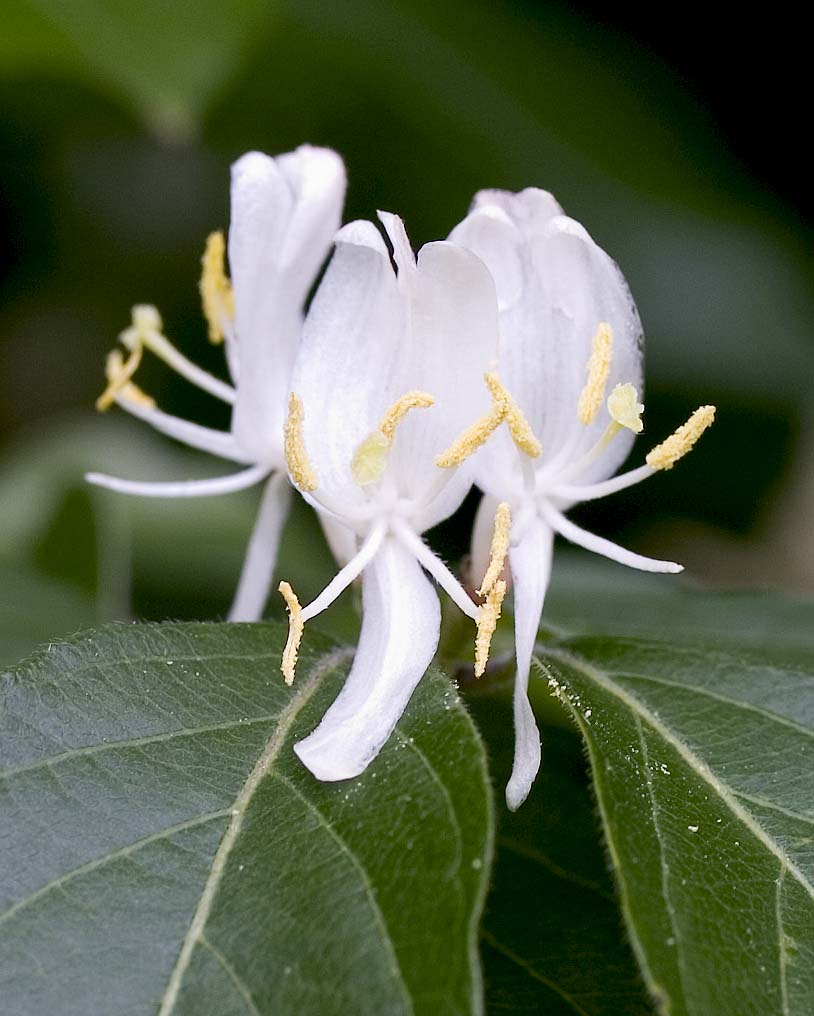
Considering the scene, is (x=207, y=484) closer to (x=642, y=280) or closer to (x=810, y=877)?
(x=810, y=877)

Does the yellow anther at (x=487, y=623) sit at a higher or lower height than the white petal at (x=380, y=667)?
higher

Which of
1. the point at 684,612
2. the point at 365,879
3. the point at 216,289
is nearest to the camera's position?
the point at 365,879

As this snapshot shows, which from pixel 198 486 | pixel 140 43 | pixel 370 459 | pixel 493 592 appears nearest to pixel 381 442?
pixel 370 459

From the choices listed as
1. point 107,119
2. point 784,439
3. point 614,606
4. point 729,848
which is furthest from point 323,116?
point 729,848

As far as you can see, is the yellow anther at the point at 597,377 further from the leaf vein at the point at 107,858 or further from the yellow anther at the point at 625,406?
the leaf vein at the point at 107,858

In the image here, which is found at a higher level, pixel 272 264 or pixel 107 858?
pixel 272 264

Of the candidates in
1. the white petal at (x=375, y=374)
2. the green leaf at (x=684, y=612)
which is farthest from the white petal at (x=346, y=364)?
the green leaf at (x=684, y=612)

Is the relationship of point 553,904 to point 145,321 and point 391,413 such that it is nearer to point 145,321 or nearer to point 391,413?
point 391,413
